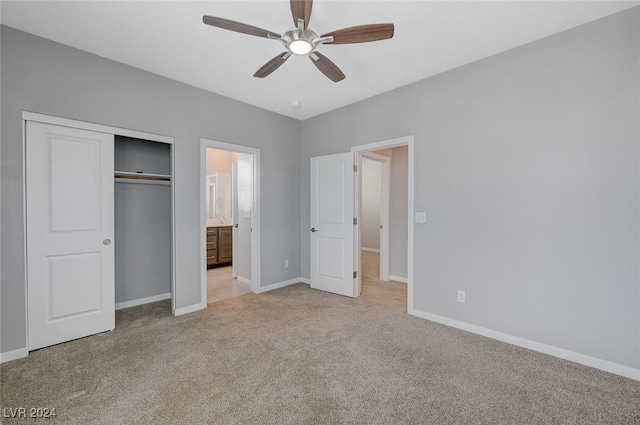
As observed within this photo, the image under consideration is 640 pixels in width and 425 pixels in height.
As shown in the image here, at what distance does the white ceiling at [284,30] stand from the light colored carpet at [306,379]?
2.79 meters

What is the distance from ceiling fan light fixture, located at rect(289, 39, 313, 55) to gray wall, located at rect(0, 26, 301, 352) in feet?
6.33

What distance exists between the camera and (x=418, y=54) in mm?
2701

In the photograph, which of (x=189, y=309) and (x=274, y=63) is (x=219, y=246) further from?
(x=274, y=63)

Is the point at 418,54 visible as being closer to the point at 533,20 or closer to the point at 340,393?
the point at 533,20

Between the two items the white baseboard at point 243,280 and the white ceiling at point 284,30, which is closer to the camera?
the white ceiling at point 284,30

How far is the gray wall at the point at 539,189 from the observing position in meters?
2.13

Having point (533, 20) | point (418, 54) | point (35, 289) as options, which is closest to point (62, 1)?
point (35, 289)

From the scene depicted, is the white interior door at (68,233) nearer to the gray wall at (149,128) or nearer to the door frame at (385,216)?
the gray wall at (149,128)

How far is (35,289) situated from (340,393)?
280cm

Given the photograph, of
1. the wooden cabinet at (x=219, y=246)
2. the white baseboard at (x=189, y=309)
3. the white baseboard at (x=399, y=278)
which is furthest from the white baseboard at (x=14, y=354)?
the white baseboard at (x=399, y=278)

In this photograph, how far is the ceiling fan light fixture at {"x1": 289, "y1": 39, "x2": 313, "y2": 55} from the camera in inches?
78.9

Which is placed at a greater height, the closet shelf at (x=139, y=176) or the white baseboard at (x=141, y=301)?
the closet shelf at (x=139, y=176)

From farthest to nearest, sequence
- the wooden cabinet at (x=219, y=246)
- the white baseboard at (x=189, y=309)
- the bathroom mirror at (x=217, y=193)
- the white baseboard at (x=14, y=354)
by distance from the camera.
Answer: the bathroom mirror at (x=217, y=193), the wooden cabinet at (x=219, y=246), the white baseboard at (x=189, y=309), the white baseboard at (x=14, y=354)

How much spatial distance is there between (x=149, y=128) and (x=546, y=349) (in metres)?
4.50
